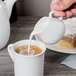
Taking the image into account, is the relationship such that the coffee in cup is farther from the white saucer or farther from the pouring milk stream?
the white saucer

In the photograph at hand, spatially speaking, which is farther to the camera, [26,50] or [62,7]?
[62,7]

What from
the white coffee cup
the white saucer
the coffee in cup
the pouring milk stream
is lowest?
the white saucer

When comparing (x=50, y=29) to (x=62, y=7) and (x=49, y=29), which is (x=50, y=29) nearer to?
(x=49, y=29)

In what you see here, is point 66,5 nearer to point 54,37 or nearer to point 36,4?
point 54,37

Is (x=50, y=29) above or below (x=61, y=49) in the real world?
above

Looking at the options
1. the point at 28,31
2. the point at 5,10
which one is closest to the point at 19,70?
the point at 5,10

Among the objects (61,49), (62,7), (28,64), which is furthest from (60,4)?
(28,64)

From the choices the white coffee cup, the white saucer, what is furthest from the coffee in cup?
the white saucer

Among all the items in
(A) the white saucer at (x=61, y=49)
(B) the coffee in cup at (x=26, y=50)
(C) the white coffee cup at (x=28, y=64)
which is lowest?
(A) the white saucer at (x=61, y=49)

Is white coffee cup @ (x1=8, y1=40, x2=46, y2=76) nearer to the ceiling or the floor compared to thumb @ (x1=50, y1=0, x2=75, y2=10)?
nearer to the floor

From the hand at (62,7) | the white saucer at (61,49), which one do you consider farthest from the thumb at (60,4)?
the white saucer at (61,49)

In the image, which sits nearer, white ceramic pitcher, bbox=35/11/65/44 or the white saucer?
white ceramic pitcher, bbox=35/11/65/44

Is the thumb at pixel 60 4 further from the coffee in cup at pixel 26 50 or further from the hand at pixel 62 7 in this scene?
the coffee in cup at pixel 26 50

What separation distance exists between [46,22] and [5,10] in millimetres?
222
